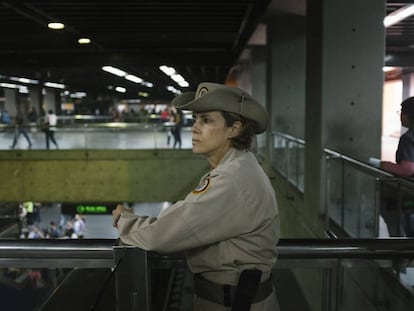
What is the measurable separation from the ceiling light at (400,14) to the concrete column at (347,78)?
3956 millimetres

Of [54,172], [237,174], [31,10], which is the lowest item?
[54,172]

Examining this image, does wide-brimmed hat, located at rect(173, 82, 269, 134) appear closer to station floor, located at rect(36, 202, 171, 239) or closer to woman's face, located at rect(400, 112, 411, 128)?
woman's face, located at rect(400, 112, 411, 128)

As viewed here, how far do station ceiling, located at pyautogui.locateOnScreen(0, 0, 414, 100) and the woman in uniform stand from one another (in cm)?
599

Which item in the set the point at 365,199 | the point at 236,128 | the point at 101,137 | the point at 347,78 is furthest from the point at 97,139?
the point at 236,128

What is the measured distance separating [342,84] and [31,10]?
5765mm

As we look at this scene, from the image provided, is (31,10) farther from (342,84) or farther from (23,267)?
(23,267)

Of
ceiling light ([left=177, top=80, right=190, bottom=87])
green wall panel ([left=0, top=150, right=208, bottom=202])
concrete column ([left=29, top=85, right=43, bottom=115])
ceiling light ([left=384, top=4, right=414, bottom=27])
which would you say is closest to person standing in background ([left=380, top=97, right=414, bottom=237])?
ceiling light ([left=384, top=4, right=414, bottom=27])

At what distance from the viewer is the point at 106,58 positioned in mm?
14609

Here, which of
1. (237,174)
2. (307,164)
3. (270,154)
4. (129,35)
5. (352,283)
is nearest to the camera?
(237,174)

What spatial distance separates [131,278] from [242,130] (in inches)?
30.6

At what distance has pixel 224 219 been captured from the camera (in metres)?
1.64

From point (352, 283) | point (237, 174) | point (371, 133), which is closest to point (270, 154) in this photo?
point (371, 133)

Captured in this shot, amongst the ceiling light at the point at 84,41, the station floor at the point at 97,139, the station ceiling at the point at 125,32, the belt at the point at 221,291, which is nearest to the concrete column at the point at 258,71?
the station ceiling at the point at 125,32

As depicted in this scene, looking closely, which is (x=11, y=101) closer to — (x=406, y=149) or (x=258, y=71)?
(x=258, y=71)
